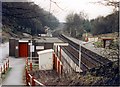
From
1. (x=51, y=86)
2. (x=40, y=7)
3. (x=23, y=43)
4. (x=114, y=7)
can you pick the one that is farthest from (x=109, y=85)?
(x=23, y=43)

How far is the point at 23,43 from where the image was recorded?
17250mm

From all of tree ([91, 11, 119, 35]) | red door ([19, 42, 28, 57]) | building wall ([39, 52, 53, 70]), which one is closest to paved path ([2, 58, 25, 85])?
building wall ([39, 52, 53, 70])

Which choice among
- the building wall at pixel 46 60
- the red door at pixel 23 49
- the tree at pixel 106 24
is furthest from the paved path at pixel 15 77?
the red door at pixel 23 49

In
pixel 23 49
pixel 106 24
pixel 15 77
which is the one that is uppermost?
pixel 106 24

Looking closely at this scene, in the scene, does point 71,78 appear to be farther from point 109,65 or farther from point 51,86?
point 109,65

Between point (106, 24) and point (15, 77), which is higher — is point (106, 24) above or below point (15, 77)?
above

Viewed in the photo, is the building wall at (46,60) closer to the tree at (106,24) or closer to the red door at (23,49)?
the red door at (23,49)

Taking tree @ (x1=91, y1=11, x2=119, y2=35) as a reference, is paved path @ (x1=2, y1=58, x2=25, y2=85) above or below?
below

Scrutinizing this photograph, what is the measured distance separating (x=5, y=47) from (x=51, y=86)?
52.1ft

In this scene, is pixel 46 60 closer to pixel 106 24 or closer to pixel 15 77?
pixel 15 77

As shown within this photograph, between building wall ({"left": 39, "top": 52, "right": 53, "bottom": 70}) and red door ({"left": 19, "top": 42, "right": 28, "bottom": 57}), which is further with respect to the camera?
red door ({"left": 19, "top": 42, "right": 28, "bottom": 57})

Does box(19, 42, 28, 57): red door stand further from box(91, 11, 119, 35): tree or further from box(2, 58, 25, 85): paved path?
box(91, 11, 119, 35): tree

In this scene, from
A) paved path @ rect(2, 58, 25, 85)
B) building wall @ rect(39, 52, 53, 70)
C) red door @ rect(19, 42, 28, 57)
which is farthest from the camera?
red door @ rect(19, 42, 28, 57)

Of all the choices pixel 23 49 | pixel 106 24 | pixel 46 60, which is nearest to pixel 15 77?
pixel 46 60
